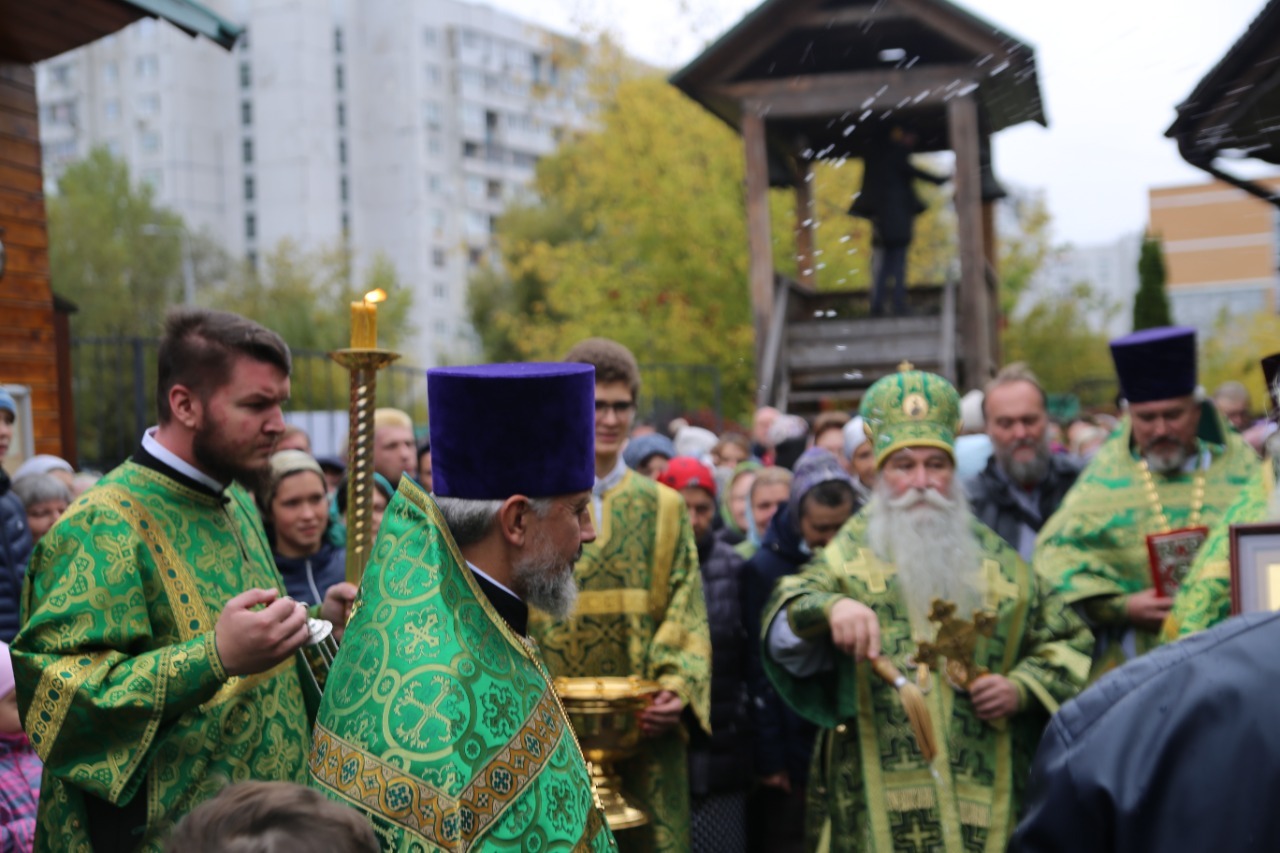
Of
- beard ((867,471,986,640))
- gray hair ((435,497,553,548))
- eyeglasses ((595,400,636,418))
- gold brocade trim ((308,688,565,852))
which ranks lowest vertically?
gold brocade trim ((308,688,565,852))

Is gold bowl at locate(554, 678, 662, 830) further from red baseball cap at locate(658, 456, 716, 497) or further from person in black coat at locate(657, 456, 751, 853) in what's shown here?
red baseball cap at locate(658, 456, 716, 497)

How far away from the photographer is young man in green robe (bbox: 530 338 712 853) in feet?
13.8

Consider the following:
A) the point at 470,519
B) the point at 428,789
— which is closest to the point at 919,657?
the point at 470,519

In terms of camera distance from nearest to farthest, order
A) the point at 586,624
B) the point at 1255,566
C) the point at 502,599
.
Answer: the point at 502,599, the point at 1255,566, the point at 586,624

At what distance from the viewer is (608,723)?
12.2 feet

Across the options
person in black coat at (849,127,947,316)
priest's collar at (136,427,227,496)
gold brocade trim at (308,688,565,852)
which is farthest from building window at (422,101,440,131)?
gold brocade trim at (308,688,565,852)

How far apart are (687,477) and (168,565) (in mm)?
2657

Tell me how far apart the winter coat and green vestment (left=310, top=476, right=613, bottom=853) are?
2.58 metres

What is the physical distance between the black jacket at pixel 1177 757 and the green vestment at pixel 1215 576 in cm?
239

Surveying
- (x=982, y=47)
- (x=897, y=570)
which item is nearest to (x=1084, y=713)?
(x=897, y=570)

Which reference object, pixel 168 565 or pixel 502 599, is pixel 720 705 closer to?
pixel 168 565

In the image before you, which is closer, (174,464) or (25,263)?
(174,464)

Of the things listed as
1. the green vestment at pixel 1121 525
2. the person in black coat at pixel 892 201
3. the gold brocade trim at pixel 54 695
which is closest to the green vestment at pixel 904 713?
the green vestment at pixel 1121 525

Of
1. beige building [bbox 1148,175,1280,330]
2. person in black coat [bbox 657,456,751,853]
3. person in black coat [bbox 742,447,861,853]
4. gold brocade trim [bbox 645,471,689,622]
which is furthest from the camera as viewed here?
beige building [bbox 1148,175,1280,330]
